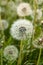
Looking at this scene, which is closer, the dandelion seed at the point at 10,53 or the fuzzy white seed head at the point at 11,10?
the dandelion seed at the point at 10,53

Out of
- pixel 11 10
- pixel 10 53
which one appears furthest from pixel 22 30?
pixel 11 10

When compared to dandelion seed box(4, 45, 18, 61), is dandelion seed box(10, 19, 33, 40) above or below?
above

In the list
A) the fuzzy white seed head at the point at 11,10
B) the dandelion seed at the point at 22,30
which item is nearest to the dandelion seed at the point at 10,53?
the dandelion seed at the point at 22,30

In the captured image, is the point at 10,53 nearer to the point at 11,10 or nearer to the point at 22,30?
the point at 22,30

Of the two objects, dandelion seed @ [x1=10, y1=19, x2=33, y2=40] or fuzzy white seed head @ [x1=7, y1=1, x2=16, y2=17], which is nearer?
dandelion seed @ [x1=10, y1=19, x2=33, y2=40]

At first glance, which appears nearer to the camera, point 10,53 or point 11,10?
point 10,53

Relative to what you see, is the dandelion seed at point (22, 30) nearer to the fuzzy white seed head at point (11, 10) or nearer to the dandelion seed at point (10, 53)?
the dandelion seed at point (10, 53)

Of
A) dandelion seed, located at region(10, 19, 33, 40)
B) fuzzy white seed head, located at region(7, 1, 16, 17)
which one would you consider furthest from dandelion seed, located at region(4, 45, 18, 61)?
fuzzy white seed head, located at region(7, 1, 16, 17)

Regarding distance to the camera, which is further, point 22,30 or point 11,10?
point 11,10

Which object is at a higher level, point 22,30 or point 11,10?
point 22,30

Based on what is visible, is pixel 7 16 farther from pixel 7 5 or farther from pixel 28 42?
pixel 28 42

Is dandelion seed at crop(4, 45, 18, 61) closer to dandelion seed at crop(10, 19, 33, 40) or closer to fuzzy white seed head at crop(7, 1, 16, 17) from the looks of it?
dandelion seed at crop(10, 19, 33, 40)
